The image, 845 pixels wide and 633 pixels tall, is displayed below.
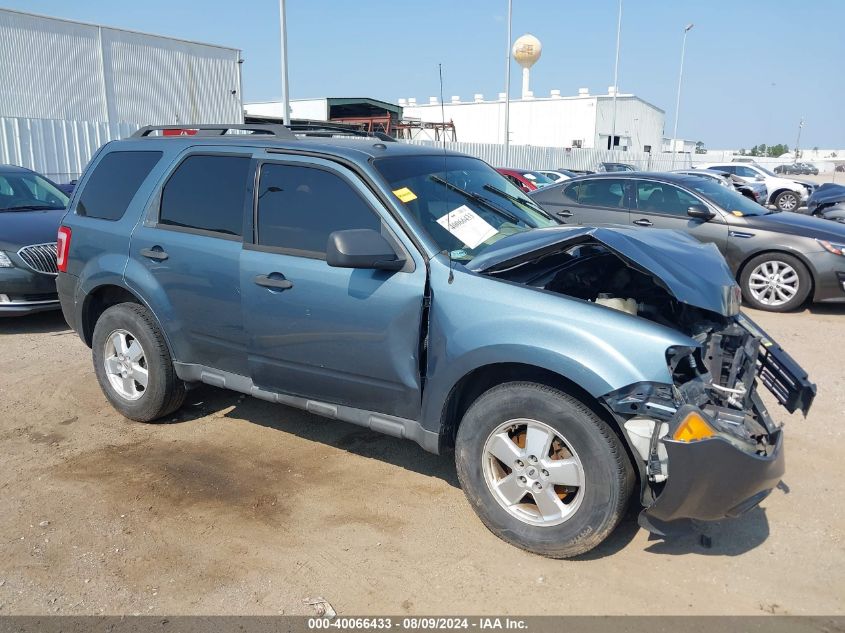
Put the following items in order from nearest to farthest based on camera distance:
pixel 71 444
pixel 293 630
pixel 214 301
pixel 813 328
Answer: pixel 293 630, pixel 214 301, pixel 71 444, pixel 813 328

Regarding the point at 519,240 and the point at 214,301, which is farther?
the point at 214,301

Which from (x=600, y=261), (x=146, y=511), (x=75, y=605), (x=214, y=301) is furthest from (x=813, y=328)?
(x=75, y=605)

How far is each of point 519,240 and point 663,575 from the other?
1769mm

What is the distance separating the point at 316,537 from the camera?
11.1 ft

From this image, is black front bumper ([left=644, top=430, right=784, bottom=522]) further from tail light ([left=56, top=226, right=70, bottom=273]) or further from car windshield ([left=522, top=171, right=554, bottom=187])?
car windshield ([left=522, top=171, right=554, bottom=187])

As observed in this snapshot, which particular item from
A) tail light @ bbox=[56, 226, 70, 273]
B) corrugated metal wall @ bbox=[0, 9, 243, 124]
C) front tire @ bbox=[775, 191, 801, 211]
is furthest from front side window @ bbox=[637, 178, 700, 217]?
corrugated metal wall @ bbox=[0, 9, 243, 124]

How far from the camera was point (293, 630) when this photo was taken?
2.73 meters

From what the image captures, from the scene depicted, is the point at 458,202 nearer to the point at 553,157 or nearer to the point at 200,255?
the point at 200,255

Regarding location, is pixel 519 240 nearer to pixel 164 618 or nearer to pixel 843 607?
pixel 843 607

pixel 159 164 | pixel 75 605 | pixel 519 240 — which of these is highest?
pixel 159 164

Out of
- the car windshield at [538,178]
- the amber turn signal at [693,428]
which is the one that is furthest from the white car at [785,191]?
the amber turn signal at [693,428]

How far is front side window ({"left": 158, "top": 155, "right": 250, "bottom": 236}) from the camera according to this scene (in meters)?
4.11

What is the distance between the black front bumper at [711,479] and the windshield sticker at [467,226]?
5.12ft

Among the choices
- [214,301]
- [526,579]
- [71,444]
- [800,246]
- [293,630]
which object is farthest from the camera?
[800,246]
